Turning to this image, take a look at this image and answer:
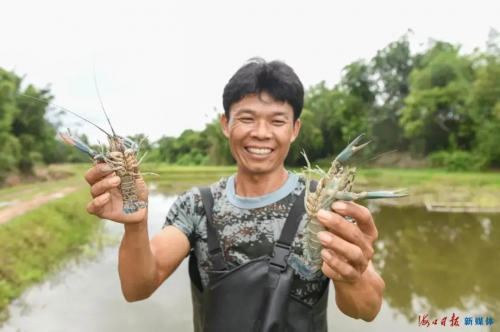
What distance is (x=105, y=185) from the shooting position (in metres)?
2.22

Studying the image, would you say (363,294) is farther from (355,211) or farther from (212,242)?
(212,242)

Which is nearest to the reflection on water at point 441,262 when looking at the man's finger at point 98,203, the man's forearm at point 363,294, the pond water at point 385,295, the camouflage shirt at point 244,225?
the pond water at point 385,295

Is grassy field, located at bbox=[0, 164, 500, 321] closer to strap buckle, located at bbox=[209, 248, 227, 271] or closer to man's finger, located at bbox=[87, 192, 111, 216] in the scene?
strap buckle, located at bbox=[209, 248, 227, 271]

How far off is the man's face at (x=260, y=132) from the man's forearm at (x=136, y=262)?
2.87ft

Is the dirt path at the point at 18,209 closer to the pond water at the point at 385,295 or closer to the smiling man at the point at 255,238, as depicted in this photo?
the pond water at the point at 385,295

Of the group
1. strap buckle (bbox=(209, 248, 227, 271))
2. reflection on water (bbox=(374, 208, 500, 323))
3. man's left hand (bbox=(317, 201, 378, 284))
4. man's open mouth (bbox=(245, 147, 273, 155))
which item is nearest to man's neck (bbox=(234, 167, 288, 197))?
man's open mouth (bbox=(245, 147, 273, 155))

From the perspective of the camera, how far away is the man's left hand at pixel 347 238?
6.97 feet

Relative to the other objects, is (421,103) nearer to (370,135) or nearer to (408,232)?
(370,135)

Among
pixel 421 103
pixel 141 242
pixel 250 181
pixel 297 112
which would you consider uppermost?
pixel 421 103

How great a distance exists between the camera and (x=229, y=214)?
279 cm

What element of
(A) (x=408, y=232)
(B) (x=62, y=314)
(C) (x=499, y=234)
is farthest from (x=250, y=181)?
(C) (x=499, y=234)

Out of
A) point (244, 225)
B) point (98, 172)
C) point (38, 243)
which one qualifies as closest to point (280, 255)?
point (244, 225)

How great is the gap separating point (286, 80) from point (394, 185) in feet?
84.8

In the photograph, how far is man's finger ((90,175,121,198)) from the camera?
2211 millimetres
